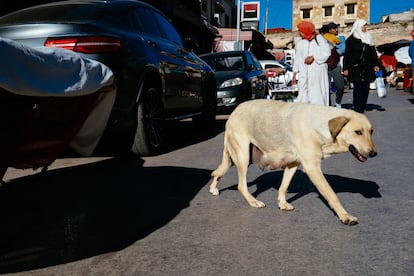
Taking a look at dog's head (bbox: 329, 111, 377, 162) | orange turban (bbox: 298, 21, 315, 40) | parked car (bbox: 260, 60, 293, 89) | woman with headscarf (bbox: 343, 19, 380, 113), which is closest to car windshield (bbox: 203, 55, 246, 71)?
woman with headscarf (bbox: 343, 19, 380, 113)

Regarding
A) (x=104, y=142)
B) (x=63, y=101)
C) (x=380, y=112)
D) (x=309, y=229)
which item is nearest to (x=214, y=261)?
(x=309, y=229)

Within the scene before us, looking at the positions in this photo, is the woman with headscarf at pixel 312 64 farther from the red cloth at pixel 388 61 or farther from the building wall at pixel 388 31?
the building wall at pixel 388 31

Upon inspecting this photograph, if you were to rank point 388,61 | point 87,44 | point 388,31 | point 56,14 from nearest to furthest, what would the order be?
point 87,44, point 56,14, point 388,61, point 388,31

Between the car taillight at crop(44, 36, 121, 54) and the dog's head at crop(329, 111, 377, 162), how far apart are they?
2611mm

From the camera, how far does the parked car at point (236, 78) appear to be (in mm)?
11070

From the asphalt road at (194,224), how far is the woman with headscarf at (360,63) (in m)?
4.62

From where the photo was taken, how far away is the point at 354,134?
3.32 meters

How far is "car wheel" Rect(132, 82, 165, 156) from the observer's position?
570 cm

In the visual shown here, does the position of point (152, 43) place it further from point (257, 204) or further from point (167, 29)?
point (257, 204)

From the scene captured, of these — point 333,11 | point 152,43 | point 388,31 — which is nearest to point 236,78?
point 152,43

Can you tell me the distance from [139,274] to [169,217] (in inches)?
41.1

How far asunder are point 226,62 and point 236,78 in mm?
1383

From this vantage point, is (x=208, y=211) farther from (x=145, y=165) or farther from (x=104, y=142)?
(x=104, y=142)

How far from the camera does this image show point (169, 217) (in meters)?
3.54
